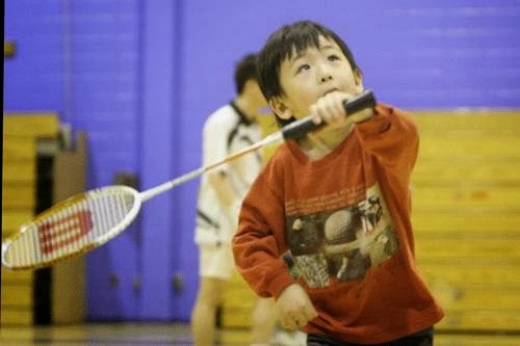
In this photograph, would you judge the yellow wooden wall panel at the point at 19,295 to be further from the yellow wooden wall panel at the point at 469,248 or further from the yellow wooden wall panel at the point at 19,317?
the yellow wooden wall panel at the point at 469,248

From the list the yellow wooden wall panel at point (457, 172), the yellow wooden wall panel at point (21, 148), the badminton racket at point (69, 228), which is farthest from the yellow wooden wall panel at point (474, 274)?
the badminton racket at point (69, 228)

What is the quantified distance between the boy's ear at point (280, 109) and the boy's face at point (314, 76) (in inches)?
1.3

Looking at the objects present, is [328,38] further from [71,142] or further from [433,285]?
[71,142]

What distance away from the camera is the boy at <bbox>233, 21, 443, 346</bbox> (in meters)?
2.77

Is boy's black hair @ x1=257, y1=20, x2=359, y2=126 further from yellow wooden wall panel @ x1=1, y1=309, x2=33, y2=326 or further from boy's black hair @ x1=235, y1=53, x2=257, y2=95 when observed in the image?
yellow wooden wall panel @ x1=1, y1=309, x2=33, y2=326

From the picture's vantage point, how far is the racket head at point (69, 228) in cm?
327

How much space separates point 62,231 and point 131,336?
4.56m

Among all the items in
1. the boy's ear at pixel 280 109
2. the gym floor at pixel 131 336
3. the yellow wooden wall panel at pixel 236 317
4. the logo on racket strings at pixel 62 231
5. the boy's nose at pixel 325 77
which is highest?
the boy's nose at pixel 325 77

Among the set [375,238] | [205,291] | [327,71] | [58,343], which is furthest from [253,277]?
[58,343]

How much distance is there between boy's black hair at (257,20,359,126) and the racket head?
607mm

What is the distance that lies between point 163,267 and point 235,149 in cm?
332

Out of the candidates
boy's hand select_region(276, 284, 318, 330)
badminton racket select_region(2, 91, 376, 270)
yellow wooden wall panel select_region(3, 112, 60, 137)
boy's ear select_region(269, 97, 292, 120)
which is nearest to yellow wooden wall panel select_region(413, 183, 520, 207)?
yellow wooden wall panel select_region(3, 112, 60, 137)

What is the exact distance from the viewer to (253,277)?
2791mm

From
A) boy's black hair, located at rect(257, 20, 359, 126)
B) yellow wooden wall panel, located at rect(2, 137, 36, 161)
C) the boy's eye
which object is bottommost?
the boy's eye
